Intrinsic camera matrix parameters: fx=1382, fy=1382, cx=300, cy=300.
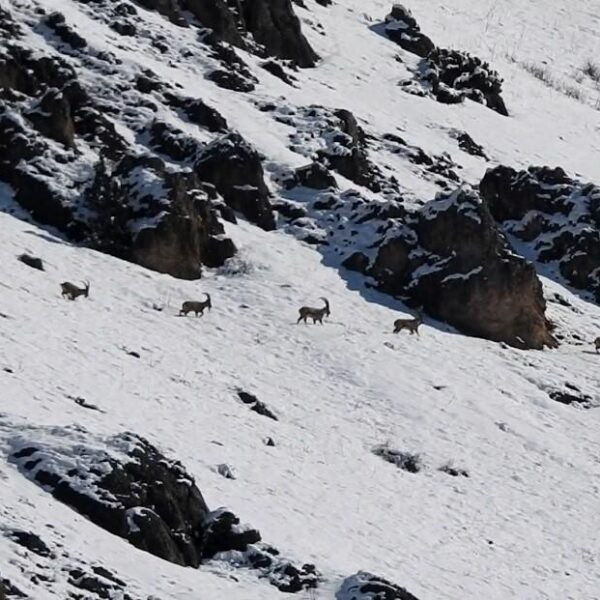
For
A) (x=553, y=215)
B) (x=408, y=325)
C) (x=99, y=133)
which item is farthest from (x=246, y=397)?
(x=553, y=215)

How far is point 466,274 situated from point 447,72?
22.4m

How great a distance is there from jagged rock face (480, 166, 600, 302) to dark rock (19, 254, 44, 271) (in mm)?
17450

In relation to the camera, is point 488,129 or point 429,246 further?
point 488,129

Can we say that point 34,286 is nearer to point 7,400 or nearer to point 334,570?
point 7,400

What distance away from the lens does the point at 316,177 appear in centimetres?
4134

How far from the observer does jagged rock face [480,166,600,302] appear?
42.6m

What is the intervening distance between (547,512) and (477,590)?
497 cm

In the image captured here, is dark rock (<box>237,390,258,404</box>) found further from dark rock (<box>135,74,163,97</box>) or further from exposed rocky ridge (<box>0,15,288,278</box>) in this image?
dark rock (<box>135,74,163,97</box>)

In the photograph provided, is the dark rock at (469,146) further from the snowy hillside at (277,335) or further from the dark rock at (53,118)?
the dark rock at (53,118)

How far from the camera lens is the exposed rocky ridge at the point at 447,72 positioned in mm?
56188

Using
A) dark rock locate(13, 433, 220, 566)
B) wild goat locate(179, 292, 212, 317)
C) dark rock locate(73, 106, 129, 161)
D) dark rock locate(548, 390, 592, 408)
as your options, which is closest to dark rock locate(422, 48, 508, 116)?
dark rock locate(73, 106, 129, 161)

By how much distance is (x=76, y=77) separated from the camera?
40.3 metres

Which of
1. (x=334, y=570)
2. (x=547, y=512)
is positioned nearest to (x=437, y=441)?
(x=547, y=512)

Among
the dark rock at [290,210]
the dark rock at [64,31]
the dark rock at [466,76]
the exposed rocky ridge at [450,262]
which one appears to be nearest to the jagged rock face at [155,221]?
the dark rock at [290,210]
